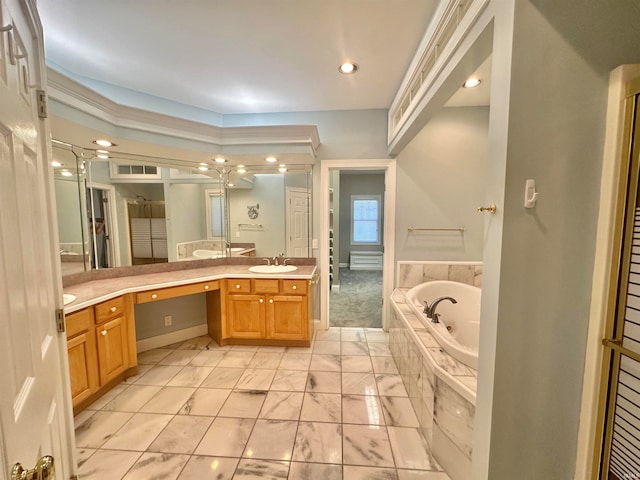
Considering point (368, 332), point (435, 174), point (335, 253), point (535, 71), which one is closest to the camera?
point (535, 71)

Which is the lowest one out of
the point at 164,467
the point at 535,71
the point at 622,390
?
the point at 164,467

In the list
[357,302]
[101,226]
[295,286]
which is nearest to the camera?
[101,226]

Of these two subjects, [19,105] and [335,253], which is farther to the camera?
[335,253]

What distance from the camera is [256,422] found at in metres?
1.86

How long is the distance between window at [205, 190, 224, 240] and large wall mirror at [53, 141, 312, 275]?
0.01 m

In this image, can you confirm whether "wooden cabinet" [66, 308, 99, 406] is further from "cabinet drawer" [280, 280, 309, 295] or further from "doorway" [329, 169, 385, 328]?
"doorway" [329, 169, 385, 328]

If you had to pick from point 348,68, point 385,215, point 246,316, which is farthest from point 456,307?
point 348,68

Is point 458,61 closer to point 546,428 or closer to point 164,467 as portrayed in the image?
point 546,428

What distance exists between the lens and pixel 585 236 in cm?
94

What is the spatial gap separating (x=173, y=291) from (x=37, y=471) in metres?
2.11

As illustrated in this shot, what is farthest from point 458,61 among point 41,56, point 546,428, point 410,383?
point 410,383

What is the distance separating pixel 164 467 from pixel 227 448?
35cm

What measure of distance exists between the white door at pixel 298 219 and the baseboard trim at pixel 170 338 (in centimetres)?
151

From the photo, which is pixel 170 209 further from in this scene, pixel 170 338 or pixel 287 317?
pixel 287 317
